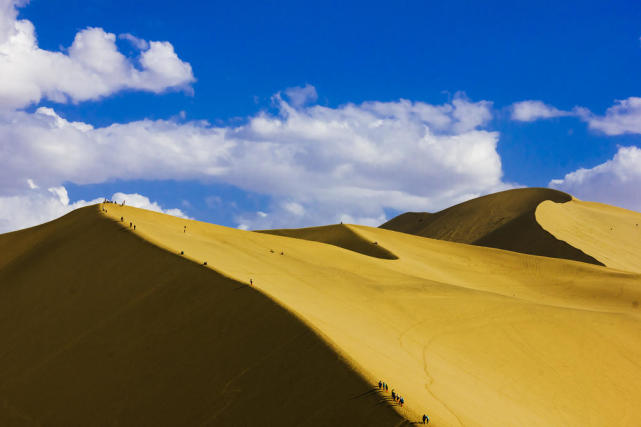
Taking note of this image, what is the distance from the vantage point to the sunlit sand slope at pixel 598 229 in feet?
180

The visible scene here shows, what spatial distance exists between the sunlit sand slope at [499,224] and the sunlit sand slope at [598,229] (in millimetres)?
1444

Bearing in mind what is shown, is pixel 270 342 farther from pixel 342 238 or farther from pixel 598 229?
pixel 598 229

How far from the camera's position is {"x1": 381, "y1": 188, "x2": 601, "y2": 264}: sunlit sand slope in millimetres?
59156

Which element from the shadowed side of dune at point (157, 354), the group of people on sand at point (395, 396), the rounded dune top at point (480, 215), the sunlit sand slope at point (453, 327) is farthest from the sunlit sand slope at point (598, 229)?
the group of people on sand at point (395, 396)

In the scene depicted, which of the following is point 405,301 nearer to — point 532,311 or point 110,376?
point 532,311

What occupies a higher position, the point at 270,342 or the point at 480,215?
the point at 480,215

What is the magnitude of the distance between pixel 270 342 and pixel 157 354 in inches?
153

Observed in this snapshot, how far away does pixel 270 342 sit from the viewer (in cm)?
1466

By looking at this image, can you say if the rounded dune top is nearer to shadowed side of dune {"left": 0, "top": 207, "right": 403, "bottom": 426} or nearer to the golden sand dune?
the golden sand dune

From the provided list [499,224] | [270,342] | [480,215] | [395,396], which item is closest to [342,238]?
[270,342]

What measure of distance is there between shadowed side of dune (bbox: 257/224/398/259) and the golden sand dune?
35.4 feet

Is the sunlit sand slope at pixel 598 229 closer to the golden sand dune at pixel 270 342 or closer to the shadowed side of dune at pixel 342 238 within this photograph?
the shadowed side of dune at pixel 342 238

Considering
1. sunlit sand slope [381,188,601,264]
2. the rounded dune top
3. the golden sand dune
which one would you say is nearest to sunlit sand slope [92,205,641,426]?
the golden sand dune

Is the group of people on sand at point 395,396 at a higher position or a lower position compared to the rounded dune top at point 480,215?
lower
